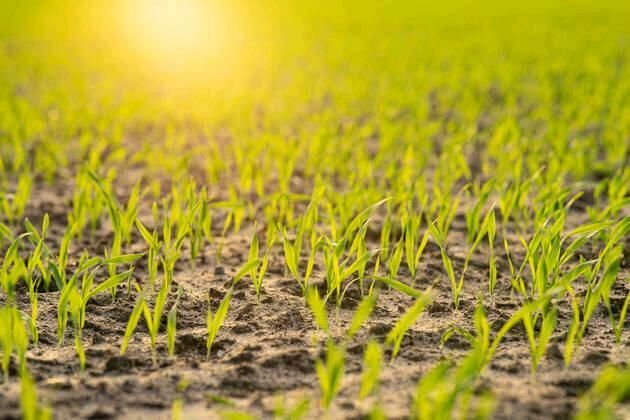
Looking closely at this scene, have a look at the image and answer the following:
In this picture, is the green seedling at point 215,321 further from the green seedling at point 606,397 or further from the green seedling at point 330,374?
the green seedling at point 606,397

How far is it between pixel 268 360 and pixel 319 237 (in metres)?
0.86

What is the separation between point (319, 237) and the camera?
8.52ft

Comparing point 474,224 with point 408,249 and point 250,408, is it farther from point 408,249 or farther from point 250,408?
point 250,408

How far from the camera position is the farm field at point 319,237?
1629 mm

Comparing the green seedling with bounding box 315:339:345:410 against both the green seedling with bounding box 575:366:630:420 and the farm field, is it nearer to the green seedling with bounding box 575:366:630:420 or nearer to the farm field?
the farm field

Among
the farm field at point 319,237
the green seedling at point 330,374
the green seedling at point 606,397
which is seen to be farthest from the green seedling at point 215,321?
the green seedling at point 606,397

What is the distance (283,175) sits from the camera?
3.45m

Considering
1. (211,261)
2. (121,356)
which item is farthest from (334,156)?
(121,356)

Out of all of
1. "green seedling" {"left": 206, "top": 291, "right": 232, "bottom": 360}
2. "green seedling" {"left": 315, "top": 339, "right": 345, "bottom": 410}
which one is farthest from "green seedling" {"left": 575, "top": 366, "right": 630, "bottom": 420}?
"green seedling" {"left": 206, "top": 291, "right": 232, "bottom": 360}

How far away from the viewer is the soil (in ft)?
5.15

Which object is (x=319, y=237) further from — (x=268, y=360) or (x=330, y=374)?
(x=330, y=374)

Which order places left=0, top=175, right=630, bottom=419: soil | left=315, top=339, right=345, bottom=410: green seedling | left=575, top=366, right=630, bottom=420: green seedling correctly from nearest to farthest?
left=575, top=366, right=630, bottom=420: green seedling < left=315, top=339, right=345, bottom=410: green seedling < left=0, top=175, right=630, bottom=419: soil

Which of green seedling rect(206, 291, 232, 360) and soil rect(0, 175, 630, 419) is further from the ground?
green seedling rect(206, 291, 232, 360)

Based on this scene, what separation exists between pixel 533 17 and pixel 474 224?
13228 millimetres
